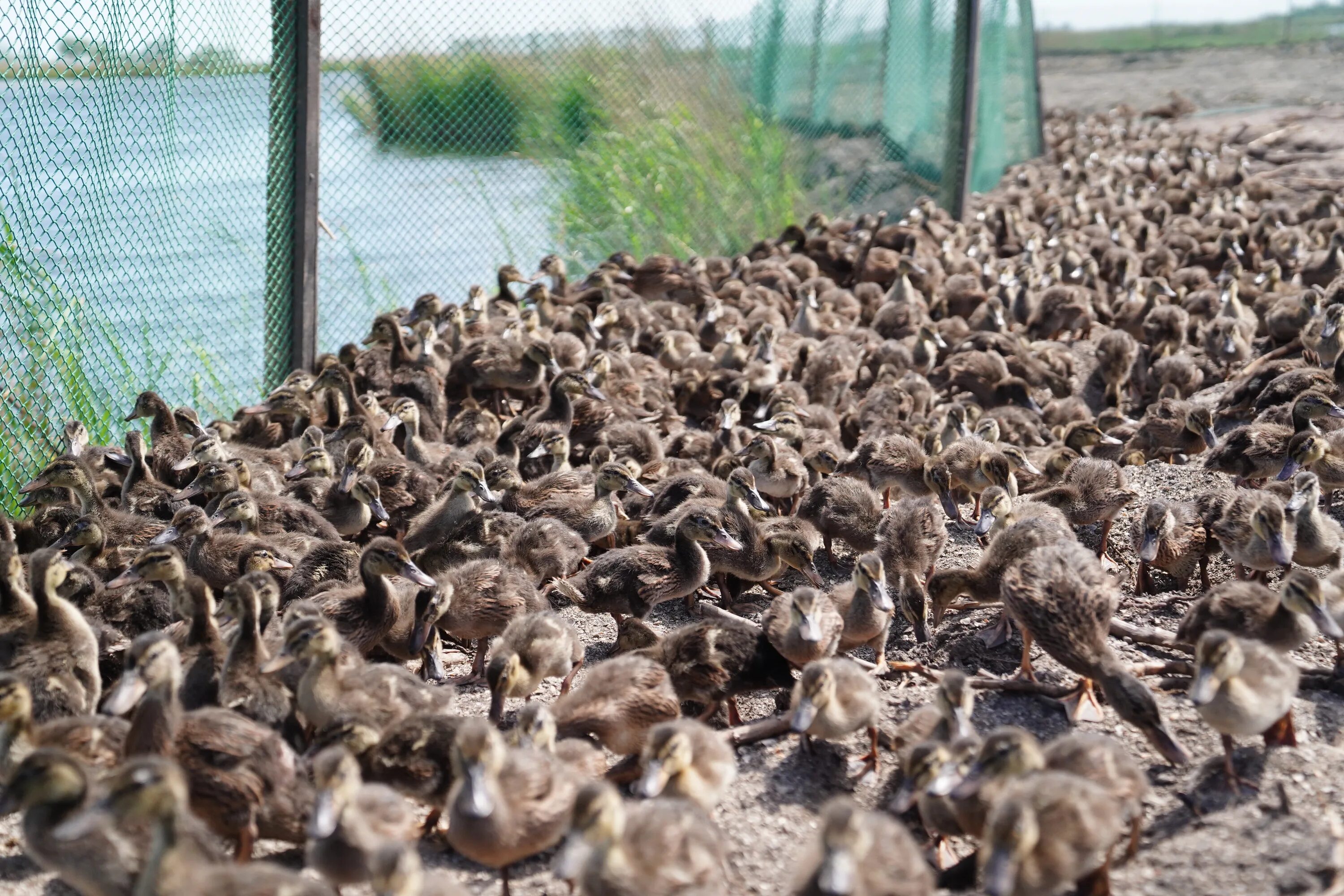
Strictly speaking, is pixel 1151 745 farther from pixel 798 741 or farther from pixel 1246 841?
pixel 798 741

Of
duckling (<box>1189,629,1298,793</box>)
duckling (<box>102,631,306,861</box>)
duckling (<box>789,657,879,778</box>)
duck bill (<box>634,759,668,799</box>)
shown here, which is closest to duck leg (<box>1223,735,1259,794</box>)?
duckling (<box>1189,629,1298,793</box>)

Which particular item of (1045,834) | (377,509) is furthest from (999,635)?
(377,509)

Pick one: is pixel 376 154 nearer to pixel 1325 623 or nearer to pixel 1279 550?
pixel 1279 550

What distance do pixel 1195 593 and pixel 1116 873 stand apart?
2.81m

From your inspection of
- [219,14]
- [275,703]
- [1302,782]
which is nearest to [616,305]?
[219,14]

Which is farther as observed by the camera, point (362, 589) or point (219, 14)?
point (219, 14)

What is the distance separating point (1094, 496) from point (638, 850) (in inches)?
168

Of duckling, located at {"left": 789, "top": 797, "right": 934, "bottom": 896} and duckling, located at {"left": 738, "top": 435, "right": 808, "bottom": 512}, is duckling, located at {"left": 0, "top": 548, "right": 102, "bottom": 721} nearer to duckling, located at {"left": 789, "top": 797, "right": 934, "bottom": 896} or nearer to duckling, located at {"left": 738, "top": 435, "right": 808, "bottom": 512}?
duckling, located at {"left": 789, "top": 797, "right": 934, "bottom": 896}

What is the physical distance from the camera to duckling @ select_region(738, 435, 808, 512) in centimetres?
772

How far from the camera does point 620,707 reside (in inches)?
201

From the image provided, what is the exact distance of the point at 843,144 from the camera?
1717cm

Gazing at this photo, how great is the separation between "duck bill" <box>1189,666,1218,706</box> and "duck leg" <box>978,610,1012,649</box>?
1358mm

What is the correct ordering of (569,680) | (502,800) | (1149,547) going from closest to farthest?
(502,800) → (569,680) → (1149,547)

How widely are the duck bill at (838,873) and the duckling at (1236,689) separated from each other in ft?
5.64
